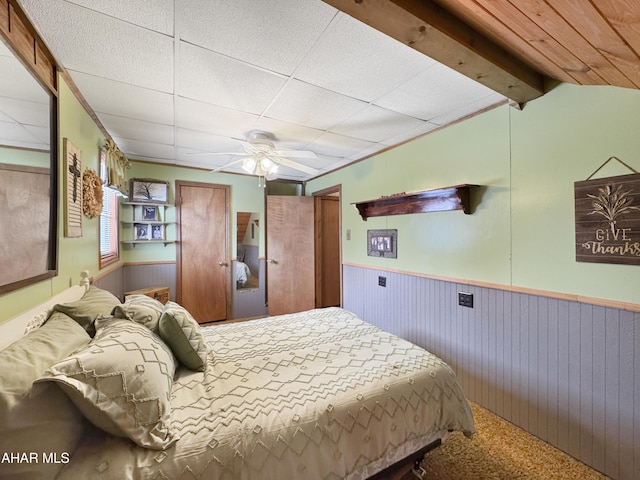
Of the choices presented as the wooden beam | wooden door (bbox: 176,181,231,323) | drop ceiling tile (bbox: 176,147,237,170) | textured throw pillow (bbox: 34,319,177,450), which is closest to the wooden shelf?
wooden door (bbox: 176,181,231,323)

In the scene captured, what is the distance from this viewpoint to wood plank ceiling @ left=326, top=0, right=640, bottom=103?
0.97 metres

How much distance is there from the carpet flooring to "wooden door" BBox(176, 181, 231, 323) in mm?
3358

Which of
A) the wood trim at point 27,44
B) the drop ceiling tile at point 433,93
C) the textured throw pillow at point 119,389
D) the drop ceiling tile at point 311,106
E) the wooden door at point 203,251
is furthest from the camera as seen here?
the wooden door at point 203,251

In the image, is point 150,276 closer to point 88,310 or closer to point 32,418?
point 88,310

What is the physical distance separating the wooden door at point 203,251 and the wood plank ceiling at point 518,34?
3.49 metres

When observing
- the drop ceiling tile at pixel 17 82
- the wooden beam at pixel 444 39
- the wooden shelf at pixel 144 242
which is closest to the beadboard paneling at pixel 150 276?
the wooden shelf at pixel 144 242

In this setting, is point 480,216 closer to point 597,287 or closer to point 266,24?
point 597,287

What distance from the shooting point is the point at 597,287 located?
152 cm

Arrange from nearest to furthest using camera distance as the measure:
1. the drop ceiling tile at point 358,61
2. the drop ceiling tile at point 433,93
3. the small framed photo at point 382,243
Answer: the drop ceiling tile at point 358,61, the drop ceiling tile at point 433,93, the small framed photo at point 382,243

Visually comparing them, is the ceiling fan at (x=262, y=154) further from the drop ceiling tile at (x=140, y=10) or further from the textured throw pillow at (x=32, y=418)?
the textured throw pillow at (x=32, y=418)

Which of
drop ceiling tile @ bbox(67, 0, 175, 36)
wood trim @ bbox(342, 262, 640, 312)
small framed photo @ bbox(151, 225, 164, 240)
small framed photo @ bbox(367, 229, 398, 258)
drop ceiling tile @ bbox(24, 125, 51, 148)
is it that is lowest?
wood trim @ bbox(342, 262, 640, 312)

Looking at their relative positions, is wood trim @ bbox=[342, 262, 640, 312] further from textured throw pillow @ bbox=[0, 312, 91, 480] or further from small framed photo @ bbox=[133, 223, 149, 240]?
small framed photo @ bbox=[133, 223, 149, 240]

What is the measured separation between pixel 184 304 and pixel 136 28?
11.2 ft

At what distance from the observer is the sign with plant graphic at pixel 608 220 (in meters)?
1.38
